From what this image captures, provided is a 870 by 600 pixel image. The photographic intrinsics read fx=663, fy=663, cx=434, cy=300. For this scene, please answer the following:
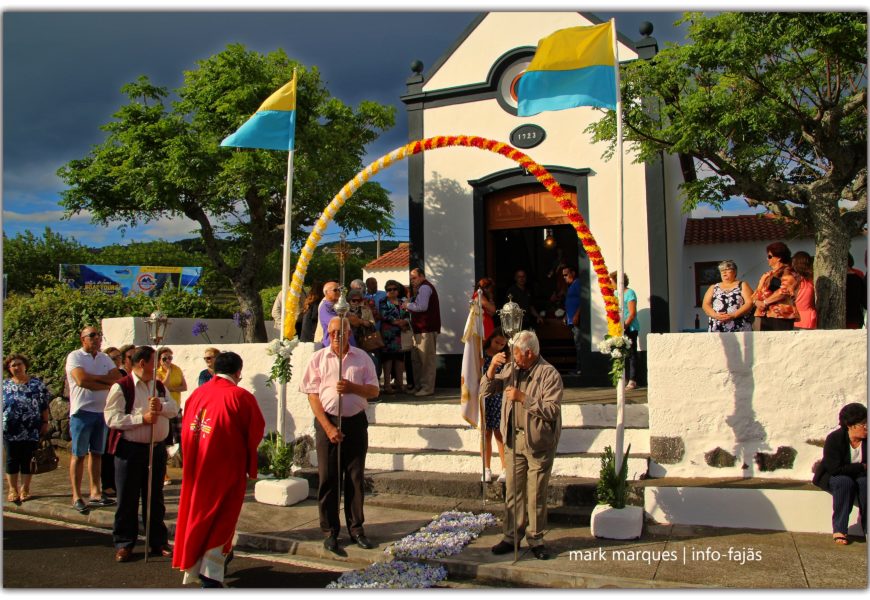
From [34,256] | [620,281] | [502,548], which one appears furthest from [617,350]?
[34,256]

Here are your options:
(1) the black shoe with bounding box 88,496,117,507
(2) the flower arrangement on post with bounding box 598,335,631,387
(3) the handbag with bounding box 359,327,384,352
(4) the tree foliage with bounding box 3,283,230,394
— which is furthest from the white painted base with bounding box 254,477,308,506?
(4) the tree foliage with bounding box 3,283,230,394

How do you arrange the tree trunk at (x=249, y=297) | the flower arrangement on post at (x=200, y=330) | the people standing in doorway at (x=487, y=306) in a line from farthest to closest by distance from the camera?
the tree trunk at (x=249, y=297), the flower arrangement on post at (x=200, y=330), the people standing in doorway at (x=487, y=306)

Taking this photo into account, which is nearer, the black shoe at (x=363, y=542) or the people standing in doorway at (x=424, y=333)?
the black shoe at (x=363, y=542)

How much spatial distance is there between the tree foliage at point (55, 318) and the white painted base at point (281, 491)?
5738 millimetres

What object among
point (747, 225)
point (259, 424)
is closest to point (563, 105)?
point (259, 424)

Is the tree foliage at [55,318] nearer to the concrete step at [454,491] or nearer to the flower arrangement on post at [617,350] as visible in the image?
the concrete step at [454,491]

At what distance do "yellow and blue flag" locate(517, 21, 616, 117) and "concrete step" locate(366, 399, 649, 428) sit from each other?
328 centimetres

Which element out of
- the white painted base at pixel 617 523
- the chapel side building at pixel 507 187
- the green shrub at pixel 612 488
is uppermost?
the chapel side building at pixel 507 187

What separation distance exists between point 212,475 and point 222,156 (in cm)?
1042

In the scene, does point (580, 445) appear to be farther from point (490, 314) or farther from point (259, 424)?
point (259, 424)

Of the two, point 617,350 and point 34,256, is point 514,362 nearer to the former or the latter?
point 617,350

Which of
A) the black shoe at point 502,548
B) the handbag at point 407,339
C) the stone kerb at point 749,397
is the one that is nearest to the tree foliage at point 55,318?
the handbag at point 407,339

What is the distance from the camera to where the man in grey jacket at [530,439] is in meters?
5.35

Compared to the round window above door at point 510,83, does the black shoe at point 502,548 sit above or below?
below
